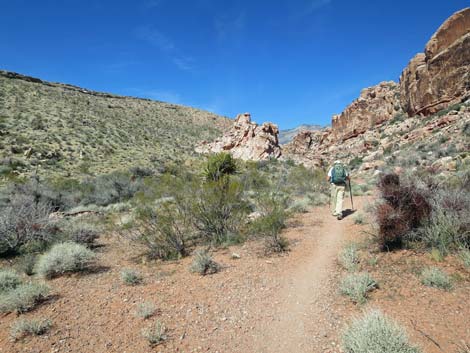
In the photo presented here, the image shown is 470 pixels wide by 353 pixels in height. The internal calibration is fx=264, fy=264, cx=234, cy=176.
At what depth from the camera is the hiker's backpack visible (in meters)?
8.07

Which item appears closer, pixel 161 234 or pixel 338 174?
pixel 161 234

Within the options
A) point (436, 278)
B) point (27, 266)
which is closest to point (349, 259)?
point (436, 278)

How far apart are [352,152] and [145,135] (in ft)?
90.0

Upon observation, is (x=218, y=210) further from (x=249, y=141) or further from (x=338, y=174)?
(x=249, y=141)

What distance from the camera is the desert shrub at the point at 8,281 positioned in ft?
14.9

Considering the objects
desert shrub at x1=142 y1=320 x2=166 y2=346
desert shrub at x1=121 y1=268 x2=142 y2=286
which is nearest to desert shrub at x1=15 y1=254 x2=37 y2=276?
desert shrub at x1=121 y1=268 x2=142 y2=286

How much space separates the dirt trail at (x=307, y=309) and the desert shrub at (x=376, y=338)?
0.34 meters

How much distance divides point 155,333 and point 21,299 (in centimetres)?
238

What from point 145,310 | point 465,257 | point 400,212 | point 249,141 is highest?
point 249,141

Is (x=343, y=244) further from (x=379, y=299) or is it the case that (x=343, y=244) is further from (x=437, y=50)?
(x=437, y=50)

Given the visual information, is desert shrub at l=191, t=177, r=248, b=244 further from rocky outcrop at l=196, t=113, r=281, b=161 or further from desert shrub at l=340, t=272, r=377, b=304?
rocky outcrop at l=196, t=113, r=281, b=161

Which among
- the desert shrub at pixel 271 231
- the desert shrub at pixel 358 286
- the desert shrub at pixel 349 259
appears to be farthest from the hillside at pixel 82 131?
the desert shrub at pixel 358 286

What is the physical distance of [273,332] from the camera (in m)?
3.32

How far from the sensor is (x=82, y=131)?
29750mm
